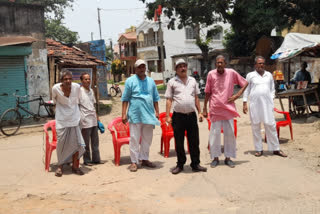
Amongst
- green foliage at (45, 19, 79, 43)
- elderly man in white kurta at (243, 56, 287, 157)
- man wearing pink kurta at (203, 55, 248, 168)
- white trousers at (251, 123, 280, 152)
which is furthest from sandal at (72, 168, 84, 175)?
green foliage at (45, 19, 79, 43)

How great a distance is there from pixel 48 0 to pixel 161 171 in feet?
115

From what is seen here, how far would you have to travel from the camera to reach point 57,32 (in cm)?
4200

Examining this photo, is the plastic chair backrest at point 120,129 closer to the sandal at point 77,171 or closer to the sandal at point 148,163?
the sandal at point 148,163

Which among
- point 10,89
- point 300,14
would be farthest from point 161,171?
point 300,14

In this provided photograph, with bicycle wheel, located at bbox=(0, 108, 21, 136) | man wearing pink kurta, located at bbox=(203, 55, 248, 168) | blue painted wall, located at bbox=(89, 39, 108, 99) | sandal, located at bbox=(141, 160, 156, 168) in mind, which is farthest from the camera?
blue painted wall, located at bbox=(89, 39, 108, 99)

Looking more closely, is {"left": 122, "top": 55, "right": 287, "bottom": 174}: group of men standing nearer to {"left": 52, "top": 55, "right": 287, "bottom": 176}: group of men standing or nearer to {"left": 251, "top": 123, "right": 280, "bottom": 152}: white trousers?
{"left": 52, "top": 55, "right": 287, "bottom": 176}: group of men standing

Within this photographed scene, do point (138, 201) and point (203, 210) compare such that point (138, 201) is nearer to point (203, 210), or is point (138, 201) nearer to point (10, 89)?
point (203, 210)

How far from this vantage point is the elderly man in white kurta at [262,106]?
20.3ft

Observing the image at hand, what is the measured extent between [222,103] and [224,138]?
598 mm

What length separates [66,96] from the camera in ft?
18.0

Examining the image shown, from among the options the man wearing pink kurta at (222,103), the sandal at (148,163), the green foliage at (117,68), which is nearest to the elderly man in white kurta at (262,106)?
the man wearing pink kurta at (222,103)

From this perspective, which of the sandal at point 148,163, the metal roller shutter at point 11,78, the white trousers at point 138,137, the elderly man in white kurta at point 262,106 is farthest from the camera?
the metal roller shutter at point 11,78

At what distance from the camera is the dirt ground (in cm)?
408

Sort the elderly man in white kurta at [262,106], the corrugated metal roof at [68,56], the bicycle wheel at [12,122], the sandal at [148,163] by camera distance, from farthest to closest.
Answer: the corrugated metal roof at [68,56] → the bicycle wheel at [12,122] → the elderly man in white kurta at [262,106] → the sandal at [148,163]
